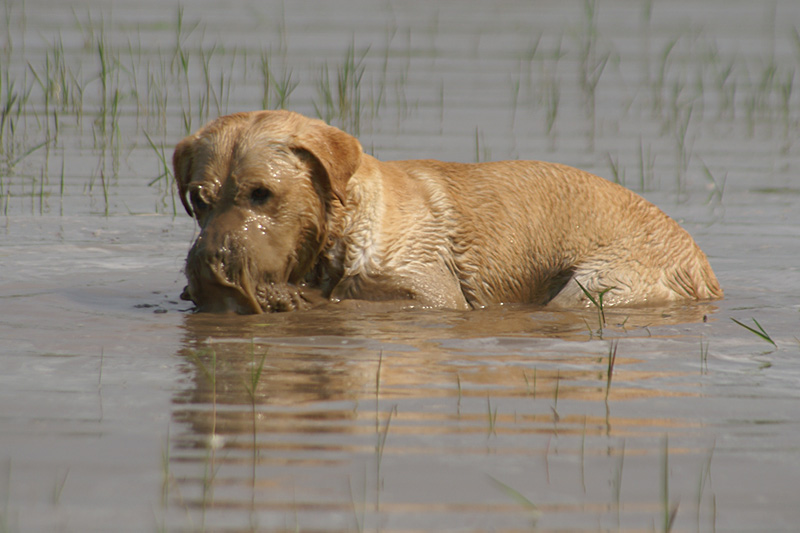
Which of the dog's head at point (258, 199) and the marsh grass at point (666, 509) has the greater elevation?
the dog's head at point (258, 199)

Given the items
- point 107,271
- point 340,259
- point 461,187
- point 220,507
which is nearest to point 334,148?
point 340,259

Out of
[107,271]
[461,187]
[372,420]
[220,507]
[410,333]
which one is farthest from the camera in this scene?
[107,271]

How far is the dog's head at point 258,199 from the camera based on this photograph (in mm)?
6184

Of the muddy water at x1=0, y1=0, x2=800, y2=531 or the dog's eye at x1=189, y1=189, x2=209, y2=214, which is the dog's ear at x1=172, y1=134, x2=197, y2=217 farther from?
the muddy water at x1=0, y1=0, x2=800, y2=531

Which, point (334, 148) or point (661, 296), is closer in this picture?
point (334, 148)

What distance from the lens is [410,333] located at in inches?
235

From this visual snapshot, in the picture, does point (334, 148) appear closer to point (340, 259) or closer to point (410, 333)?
point (340, 259)

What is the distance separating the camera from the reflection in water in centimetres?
346

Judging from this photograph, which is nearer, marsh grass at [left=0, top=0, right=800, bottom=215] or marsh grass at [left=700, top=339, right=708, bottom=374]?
marsh grass at [left=700, top=339, right=708, bottom=374]

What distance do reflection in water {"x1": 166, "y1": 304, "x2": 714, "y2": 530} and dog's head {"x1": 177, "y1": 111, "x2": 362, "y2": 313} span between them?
0.86 ft

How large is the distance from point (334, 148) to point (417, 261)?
88cm

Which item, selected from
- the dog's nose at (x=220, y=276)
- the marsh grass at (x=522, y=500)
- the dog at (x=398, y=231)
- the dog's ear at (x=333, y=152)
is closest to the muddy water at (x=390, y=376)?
the marsh grass at (x=522, y=500)

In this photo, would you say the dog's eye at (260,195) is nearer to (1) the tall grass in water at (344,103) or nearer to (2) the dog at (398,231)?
(2) the dog at (398,231)

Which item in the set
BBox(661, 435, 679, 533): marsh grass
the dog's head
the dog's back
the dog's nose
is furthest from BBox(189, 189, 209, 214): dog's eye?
BBox(661, 435, 679, 533): marsh grass
